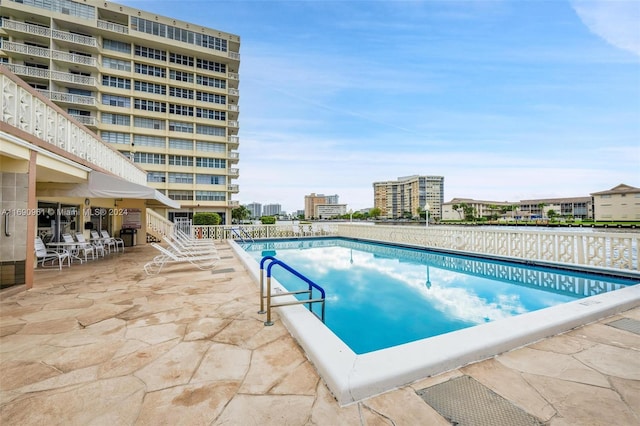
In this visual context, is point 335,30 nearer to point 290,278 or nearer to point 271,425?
point 290,278

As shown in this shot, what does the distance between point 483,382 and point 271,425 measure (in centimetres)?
181

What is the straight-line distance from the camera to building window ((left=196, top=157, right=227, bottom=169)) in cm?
3681

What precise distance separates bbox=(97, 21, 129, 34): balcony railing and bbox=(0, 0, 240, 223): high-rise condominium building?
4.0 inches

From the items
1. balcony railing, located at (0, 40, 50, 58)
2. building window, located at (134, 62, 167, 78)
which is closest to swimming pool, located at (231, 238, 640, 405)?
building window, located at (134, 62, 167, 78)

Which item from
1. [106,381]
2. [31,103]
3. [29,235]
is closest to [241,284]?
[106,381]

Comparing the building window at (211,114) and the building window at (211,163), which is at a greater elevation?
the building window at (211,114)

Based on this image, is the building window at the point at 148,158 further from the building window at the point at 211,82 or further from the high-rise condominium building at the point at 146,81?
the building window at the point at 211,82

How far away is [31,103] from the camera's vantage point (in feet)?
18.3

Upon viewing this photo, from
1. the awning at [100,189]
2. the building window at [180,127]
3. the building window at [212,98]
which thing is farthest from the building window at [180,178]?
the awning at [100,189]

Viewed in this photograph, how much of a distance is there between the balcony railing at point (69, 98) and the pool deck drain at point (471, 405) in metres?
40.7

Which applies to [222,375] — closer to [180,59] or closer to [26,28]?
[180,59]

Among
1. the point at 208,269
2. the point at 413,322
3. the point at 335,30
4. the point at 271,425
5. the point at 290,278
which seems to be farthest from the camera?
the point at 335,30

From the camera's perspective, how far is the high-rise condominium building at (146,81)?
2928 cm

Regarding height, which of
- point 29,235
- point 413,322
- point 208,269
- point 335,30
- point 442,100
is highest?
point 335,30
